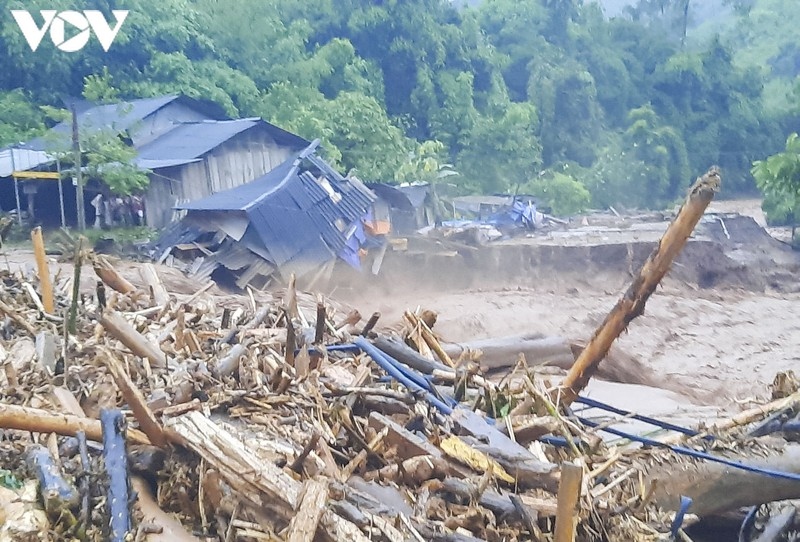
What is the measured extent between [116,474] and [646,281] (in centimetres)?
327

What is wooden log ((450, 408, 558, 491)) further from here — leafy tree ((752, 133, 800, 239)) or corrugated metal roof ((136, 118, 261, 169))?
leafy tree ((752, 133, 800, 239))

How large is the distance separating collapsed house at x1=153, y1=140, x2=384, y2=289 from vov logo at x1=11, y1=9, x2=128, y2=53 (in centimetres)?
906

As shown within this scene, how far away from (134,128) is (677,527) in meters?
18.3

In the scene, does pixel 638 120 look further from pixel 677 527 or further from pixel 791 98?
pixel 677 527

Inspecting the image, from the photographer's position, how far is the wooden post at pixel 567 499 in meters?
2.76

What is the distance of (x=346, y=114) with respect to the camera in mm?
25016

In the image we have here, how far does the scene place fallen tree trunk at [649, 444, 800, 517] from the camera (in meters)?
4.38

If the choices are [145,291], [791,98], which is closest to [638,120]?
[791,98]

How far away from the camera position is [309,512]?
10.6 feet

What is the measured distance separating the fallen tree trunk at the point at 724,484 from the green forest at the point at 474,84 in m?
15.8

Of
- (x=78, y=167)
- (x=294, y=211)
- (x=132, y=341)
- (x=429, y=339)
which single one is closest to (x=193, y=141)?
(x=78, y=167)

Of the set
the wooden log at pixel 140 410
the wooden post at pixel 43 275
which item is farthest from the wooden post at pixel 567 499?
the wooden post at pixel 43 275

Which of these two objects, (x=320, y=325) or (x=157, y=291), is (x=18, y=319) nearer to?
(x=157, y=291)

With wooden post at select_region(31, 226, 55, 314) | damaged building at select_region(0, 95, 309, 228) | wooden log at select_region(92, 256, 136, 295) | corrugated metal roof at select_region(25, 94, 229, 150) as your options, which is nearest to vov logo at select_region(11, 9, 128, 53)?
damaged building at select_region(0, 95, 309, 228)
